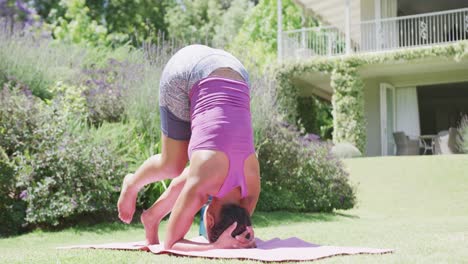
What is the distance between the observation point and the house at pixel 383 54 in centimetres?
1633

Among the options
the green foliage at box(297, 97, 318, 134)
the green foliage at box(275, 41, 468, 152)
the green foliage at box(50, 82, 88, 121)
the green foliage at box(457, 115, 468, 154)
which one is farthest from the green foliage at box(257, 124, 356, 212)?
the green foliage at box(297, 97, 318, 134)

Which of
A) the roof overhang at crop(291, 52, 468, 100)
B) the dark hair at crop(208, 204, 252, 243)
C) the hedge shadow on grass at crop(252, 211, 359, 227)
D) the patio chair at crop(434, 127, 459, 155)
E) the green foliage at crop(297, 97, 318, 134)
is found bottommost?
the hedge shadow on grass at crop(252, 211, 359, 227)

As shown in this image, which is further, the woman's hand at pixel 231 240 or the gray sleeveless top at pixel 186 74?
the gray sleeveless top at pixel 186 74

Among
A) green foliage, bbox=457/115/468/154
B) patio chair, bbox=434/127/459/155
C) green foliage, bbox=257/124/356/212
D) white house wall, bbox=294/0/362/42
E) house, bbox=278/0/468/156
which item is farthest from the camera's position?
white house wall, bbox=294/0/362/42

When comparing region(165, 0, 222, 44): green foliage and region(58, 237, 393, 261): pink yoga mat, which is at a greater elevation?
region(165, 0, 222, 44): green foliage

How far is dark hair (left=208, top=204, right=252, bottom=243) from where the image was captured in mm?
3719

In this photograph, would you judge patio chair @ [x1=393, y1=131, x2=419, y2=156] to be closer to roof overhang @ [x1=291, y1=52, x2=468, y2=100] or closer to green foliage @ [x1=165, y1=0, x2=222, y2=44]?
roof overhang @ [x1=291, y1=52, x2=468, y2=100]

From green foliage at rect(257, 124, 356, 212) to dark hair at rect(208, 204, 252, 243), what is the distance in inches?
173

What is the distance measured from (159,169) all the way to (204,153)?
465mm

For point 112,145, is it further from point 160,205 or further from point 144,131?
point 160,205

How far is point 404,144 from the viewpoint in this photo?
16016mm

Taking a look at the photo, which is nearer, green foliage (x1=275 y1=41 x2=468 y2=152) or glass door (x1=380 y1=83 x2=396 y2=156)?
green foliage (x1=275 y1=41 x2=468 y2=152)

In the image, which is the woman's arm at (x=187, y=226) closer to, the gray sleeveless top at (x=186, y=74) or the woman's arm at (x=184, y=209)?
the woman's arm at (x=184, y=209)

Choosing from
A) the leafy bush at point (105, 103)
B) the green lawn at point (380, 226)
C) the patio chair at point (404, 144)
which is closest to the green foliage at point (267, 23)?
the patio chair at point (404, 144)
